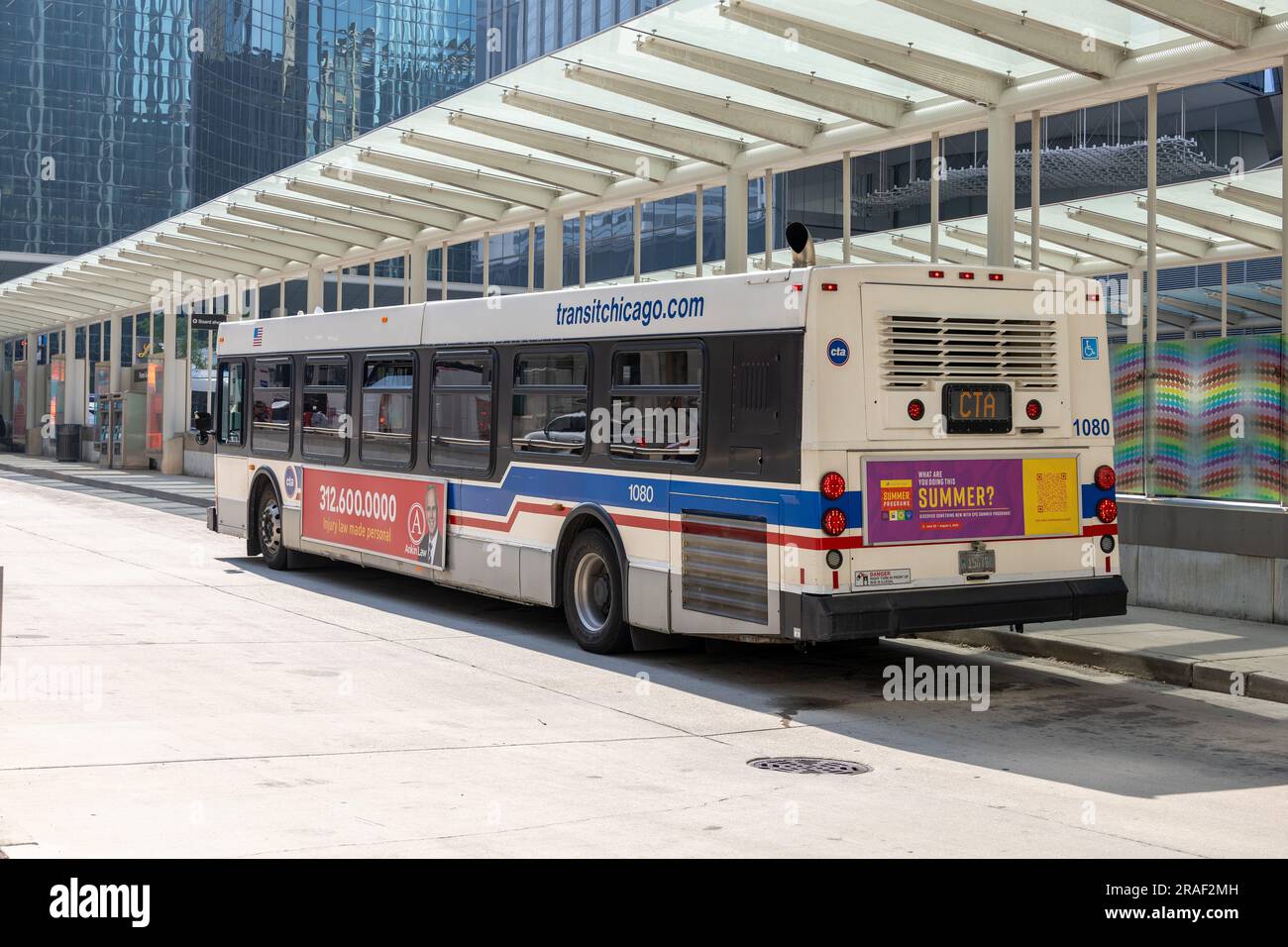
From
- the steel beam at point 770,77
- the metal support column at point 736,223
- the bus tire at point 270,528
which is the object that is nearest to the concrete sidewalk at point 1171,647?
the steel beam at point 770,77

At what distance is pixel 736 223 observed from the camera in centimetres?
1841

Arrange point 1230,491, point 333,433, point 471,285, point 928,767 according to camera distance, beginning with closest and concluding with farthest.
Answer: point 928,767, point 1230,491, point 333,433, point 471,285

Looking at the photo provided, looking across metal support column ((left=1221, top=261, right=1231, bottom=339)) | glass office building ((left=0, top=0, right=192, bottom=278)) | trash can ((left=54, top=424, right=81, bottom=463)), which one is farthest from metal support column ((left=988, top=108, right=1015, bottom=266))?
glass office building ((left=0, top=0, right=192, bottom=278))

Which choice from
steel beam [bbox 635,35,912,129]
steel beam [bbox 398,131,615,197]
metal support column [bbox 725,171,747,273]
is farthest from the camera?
steel beam [bbox 398,131,615,197]

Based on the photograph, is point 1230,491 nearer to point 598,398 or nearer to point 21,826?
point 598,398

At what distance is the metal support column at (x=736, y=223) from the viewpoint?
1809 centimetres

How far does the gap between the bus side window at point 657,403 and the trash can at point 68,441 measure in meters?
39.6

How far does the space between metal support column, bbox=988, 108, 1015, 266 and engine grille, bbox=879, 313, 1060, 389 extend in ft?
13.3

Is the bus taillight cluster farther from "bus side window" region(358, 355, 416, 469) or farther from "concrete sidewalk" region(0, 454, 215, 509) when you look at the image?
"concrete sidewalk" region(0, 454, 215, 509)

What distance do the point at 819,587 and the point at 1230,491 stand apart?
5.39 m

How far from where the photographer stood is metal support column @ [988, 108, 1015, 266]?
14.8 meters

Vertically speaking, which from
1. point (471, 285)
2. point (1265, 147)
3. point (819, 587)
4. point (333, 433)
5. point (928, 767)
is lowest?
point (928, 767)

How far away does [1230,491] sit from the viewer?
1352 centimetres
